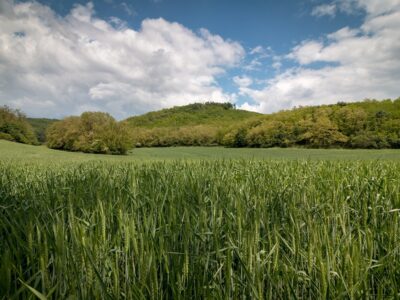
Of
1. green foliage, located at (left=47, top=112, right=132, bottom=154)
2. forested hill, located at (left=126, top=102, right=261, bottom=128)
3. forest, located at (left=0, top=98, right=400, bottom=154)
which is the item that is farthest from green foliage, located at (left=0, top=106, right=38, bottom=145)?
forested hill, located at (left=126, top=102, right=261, bottom=128)

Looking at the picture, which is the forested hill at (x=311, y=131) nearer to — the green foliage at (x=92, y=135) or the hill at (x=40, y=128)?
the green foliage at (x=92, y=135)

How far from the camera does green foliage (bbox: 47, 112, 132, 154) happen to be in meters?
40.3

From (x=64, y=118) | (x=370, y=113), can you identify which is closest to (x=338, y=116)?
(x=370, y=113)

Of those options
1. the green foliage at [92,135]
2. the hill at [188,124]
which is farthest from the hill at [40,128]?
the green foliage at [92,135]

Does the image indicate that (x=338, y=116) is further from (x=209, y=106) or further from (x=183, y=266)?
(x=209, y=106)

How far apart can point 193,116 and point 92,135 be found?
280ft

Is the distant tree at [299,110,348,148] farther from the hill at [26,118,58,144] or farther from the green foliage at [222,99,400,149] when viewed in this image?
the hill at [26,118,58,144]

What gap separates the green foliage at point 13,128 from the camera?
2085 inches

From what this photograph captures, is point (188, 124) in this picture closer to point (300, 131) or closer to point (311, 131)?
point (300, 131)

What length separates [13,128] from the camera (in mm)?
54344

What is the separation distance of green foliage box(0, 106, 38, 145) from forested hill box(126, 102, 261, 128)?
5294cm

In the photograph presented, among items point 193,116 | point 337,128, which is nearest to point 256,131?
point 337,128

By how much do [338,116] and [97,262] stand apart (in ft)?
186

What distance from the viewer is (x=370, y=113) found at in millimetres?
47969
